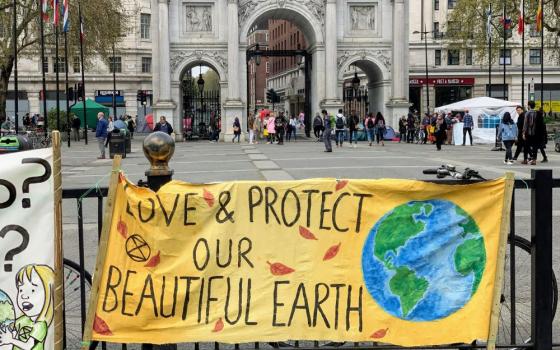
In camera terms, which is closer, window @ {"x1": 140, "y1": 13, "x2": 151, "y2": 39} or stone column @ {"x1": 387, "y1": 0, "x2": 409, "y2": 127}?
stone column @ {"x1": 387, "y1": 0, "x2": 409, "y2": 127}

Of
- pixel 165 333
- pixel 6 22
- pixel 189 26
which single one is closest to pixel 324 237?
pixel 165 333

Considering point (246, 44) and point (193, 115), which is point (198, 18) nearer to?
point (246, 44)

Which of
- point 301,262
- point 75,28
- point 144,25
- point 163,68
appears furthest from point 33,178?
point 144,25

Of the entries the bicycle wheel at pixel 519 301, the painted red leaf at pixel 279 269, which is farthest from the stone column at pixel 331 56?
the painted red leaf at pixel 279 269

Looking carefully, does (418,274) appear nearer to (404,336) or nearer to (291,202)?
(404,336)

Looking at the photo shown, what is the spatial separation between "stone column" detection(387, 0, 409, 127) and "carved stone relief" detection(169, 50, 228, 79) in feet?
36.3

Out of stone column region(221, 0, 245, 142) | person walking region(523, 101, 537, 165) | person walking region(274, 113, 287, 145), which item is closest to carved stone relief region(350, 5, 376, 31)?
stone column region(221, 0, 245, 142)

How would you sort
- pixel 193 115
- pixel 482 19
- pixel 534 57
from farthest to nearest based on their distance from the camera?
pixel 534 57
pixel 482 19
pixel 193 115

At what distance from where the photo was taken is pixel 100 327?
4.49 m

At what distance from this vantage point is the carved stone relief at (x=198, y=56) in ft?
158

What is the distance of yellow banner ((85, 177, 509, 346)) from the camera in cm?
448

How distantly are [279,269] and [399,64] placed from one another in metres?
46.0

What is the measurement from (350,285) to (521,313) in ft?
6.17

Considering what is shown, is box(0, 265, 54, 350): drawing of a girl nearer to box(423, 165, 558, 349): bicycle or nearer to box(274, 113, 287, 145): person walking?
box(423, 165, 558, 349): bicycle
